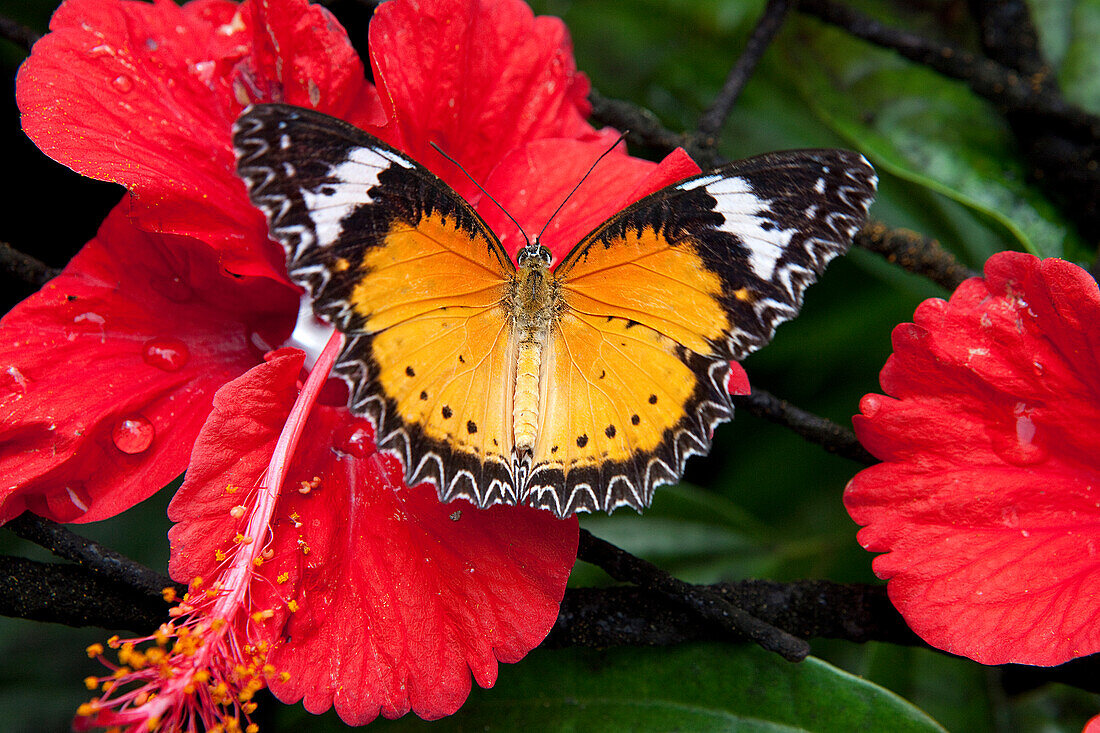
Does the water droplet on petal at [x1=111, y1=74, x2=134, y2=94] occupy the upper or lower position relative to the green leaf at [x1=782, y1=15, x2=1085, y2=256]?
lower

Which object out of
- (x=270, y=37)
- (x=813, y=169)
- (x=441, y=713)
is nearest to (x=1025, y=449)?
(x=813, y=169)

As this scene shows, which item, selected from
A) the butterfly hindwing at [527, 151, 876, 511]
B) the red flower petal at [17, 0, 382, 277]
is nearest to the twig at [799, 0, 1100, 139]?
the butterfly hindwing at [527, 151, 876, 511]

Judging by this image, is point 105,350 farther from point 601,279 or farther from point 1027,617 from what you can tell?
point 1027,617

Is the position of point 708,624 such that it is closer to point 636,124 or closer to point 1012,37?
point 636,124

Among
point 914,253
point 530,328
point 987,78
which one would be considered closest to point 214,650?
point 530,328

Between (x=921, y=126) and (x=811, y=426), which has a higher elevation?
(x=921, y=126)

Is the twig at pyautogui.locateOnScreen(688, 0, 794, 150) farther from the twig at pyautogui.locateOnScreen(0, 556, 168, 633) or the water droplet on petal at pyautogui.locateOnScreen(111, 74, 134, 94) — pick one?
the twig at pyautogui.locateOnScreen(0, 556, 168, 633)

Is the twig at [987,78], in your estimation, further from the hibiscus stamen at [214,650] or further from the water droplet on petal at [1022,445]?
the hibiscus stamen at [214,650]

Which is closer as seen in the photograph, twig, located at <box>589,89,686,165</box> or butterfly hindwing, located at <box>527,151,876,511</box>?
butterfly hindwing, located at <box>527,151,876,511</box>
